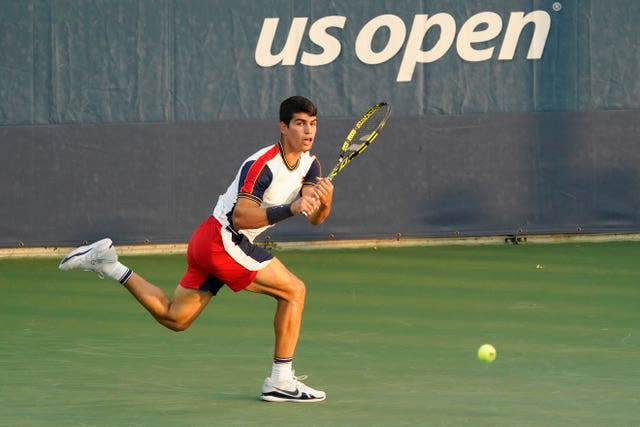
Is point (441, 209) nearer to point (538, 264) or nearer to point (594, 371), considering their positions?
point (538, 264)

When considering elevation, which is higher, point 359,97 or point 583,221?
point 359,97

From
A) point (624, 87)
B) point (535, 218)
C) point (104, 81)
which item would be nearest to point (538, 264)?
point (535, 218)

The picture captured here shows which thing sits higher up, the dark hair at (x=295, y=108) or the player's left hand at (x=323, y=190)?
the dark hair at (x=295, y=108)

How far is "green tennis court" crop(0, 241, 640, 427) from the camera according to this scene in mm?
6281

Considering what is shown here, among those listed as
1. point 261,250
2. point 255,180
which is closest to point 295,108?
point 255,180

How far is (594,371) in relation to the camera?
7176 mm

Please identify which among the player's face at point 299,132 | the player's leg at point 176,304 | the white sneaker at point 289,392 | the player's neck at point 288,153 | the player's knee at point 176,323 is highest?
the player's face at point 299,132

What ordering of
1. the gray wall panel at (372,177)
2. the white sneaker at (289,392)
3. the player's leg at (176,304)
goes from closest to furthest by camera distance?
the white sneaker at (289,392)
the player's leg at (176,304)
the gray wall panel at (372,177)

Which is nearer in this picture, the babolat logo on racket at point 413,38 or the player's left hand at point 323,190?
Result: the player's left hand at point 323,190

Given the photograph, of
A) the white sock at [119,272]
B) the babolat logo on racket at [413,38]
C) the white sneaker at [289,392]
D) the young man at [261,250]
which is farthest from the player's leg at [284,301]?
the babolat logo on racket at [413,38]

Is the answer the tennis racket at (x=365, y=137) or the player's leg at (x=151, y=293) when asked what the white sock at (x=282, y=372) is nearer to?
the player's leg at (x=151, y=293)

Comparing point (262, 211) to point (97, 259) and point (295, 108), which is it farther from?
point (97, 259)

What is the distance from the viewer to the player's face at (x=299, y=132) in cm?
654

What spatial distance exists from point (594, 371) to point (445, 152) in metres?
6.37
